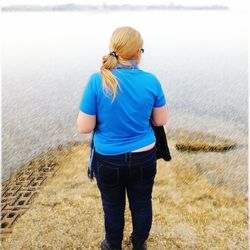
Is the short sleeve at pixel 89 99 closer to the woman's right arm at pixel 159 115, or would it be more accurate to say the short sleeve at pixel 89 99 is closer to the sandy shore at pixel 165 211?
the woman's right arm at pixel 159 115

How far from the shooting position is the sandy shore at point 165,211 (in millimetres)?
2889

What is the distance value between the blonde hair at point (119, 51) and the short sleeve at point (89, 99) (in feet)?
0.22

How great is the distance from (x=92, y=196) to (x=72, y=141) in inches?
72.4

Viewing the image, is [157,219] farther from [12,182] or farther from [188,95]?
[188,95]

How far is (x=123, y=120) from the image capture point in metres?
2.00

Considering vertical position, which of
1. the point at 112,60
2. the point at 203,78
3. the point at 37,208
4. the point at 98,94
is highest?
the point at 112,60

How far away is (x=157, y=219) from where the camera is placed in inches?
123

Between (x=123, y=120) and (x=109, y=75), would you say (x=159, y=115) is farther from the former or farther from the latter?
(x=109, y=75)

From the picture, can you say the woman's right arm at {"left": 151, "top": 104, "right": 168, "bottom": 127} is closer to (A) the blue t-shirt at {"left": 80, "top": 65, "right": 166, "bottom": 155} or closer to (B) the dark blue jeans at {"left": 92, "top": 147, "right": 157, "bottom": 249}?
(A) the blue t-shirt at {"left": 80, "top": 65, "right": 166, "bottom": 155}

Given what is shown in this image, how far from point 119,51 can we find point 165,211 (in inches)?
72.0

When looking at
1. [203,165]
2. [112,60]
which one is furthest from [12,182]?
[112,60]

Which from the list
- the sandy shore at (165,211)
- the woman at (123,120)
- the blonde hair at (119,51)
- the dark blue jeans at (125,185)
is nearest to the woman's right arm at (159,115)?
the woman at (123,120)

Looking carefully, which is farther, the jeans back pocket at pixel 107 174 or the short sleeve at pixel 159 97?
the jeans back pocket at pixel 107 174

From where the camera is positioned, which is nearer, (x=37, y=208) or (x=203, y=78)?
(x=37, y=208)
